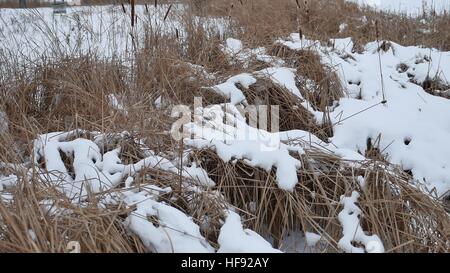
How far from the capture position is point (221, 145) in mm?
1951

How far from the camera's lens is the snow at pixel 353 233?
1.50 m

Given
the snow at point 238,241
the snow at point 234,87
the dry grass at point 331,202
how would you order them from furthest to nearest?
1. the snow at point 234,87
2. the dry grass at point 331,202
3. the snow at point 238,241

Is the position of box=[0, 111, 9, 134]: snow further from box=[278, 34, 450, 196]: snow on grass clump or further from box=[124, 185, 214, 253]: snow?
box=[278, 34, 450, 196]: snow on grass clump

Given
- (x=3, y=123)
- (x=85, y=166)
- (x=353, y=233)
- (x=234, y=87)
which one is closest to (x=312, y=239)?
(x=353, y=233)

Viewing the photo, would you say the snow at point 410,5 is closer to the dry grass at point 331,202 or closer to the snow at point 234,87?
the snow at point 234,87

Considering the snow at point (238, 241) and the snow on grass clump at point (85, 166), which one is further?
the snow on grass clump at point (85, 166)

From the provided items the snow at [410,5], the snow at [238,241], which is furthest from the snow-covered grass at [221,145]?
the snow at [410,5]

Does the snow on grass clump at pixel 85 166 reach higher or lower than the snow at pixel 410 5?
lower

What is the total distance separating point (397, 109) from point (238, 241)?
191 cm

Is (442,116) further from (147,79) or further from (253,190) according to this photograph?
(147,79)

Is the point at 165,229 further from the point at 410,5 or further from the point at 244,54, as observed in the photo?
the point at 410,5

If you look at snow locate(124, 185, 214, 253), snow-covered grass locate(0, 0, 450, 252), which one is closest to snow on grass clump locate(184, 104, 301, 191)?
snow-covered grass locate(0, 0, 450, 252)

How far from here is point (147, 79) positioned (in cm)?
284

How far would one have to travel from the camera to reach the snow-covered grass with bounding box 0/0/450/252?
150 cm
